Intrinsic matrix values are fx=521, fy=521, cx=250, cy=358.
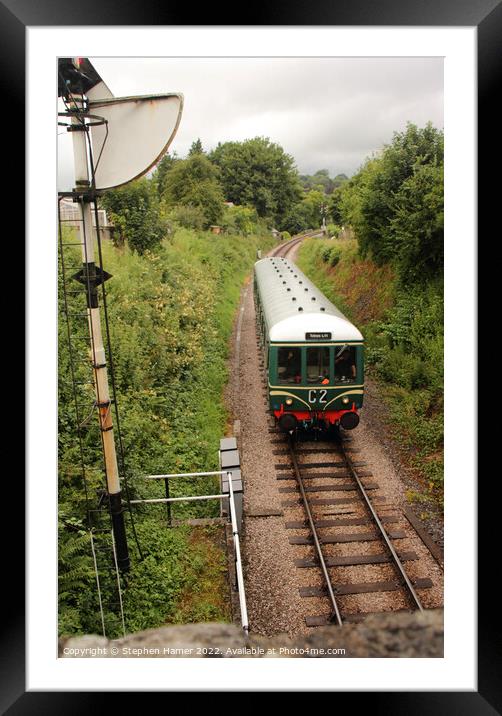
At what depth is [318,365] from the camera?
9016mm

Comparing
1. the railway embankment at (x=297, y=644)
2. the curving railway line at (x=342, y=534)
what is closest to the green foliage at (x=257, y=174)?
the curving railway line at (x=342, y=534)

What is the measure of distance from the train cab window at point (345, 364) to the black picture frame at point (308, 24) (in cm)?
497

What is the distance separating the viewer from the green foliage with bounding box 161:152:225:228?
66.2 feet

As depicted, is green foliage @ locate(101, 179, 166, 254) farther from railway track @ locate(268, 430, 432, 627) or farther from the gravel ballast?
railway track @ locate(268, 430, 432, 627)

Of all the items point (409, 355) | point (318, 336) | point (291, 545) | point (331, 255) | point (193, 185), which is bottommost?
point (291, 545)

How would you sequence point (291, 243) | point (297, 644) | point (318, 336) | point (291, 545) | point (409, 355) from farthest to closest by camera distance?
point (291, 243), point (409, 355), point (318, 336), point (291, 545), point (297, 644)

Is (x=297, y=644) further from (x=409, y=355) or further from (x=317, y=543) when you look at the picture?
(x=409, y=355)

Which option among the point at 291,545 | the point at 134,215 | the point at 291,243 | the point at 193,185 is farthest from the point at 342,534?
the point at 291,243

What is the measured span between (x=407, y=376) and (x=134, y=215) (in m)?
8.33

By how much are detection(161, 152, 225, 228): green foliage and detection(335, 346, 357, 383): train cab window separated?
13255 millimetres

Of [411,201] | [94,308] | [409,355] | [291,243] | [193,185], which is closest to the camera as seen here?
[94,308]
